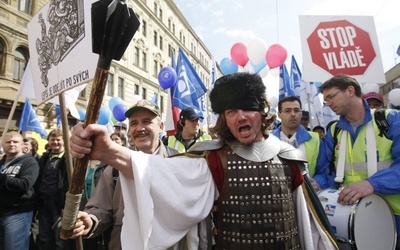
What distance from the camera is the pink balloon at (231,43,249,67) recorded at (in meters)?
8.60

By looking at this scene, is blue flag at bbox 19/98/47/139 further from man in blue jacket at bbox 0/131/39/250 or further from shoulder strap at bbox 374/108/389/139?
shoulder strap at bbox 374/108/389/139

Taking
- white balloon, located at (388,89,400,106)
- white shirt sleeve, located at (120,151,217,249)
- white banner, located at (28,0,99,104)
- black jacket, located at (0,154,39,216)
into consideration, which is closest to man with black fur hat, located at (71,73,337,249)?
white shirt sleeve, located at (120,151,217,249)

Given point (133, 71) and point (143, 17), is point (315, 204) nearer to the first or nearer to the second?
point (133, 71)

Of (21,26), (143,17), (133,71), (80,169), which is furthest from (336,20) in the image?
(143,17)

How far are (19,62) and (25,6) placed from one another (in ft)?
10.8

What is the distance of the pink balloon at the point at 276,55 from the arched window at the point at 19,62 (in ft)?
45.8

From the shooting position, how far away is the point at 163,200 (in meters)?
1.48

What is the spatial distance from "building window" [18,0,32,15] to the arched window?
7.42 ft

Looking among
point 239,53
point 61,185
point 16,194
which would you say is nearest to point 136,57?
point 239,53

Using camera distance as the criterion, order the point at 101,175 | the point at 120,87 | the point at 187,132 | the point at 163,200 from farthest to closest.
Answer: the point at 120,87, the point at 187,132, the point at 101,175, the point at 163,200

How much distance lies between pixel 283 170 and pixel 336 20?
3133 millimetres

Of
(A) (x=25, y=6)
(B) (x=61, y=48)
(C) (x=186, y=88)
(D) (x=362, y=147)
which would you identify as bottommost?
(D) (x=362, y=147)

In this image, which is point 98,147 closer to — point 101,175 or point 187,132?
point 101,175

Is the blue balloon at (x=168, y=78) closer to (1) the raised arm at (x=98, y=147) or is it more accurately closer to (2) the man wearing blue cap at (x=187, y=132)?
(2) the man wearing blue cap at (x=187, y=132)
